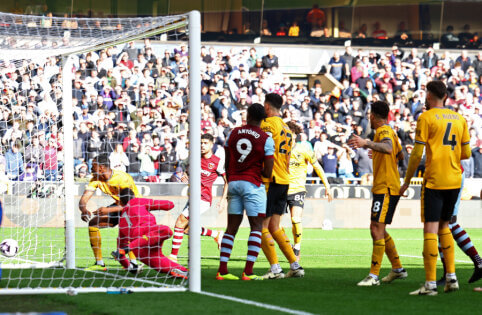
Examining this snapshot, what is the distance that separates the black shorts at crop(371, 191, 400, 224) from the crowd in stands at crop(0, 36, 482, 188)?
2651 mm

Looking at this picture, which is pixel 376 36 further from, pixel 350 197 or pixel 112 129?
pixel 112 129

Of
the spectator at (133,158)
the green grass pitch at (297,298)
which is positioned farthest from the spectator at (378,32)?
the green grass pitch at (297,298)

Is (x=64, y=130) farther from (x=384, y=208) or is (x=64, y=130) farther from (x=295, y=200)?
(x=384, y=208)

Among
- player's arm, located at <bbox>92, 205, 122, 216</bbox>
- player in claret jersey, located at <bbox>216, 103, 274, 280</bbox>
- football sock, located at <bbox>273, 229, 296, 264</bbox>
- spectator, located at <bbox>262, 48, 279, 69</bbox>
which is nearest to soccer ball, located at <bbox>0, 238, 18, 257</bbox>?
player's arm, located at <bbox>92, 205, 122, 216</bbox>

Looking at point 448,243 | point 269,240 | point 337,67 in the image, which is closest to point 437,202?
point 448,243

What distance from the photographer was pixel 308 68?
31156mm

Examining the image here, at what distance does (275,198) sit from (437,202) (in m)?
2.32

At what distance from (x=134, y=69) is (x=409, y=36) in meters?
20.2

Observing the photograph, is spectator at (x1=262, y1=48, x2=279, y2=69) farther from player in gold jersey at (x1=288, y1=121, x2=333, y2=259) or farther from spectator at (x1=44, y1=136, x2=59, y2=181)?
player in gold jersey at (x1=288, y1=121, x2=333, y2=259)

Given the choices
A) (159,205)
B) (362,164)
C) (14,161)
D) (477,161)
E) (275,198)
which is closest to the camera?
(159,205)

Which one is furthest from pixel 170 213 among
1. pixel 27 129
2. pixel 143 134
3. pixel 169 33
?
pixel 169 33

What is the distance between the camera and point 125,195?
10602mm

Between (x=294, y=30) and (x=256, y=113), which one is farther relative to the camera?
(x=294, y=30)

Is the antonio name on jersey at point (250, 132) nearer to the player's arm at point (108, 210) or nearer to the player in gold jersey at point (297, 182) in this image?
the player's arm at point (108, 210)
